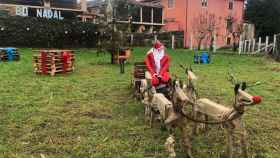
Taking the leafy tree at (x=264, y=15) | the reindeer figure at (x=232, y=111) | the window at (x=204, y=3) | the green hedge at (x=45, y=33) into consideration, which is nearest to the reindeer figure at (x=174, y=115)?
the reindeer figure at (x=232, y=111)

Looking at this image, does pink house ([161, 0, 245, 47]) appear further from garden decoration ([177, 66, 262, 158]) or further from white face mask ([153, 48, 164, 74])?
garden decoration ([177, 66, 262, 158])

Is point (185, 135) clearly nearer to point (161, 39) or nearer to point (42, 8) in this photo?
point (42, 8)

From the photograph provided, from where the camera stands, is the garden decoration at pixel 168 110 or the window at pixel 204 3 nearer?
the garden decoration at pixel 168 110

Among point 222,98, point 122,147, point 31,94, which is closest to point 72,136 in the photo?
point 122,147

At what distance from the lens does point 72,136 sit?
5312 millimetres

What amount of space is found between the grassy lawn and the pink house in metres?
24.5

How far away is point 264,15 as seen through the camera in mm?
39906

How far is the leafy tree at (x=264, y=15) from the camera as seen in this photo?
3875 cm

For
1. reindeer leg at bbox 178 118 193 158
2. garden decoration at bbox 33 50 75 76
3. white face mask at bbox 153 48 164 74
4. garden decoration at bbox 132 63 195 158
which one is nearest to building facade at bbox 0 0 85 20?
garden decoration at bbox 33 50 75 76

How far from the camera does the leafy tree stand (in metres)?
38.8

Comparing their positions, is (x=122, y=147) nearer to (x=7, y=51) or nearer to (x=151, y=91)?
(x=151, y=91)

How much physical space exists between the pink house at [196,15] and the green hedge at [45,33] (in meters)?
11.9

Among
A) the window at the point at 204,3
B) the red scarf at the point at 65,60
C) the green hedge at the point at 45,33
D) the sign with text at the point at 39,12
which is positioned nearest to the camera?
the red scarf at the point at 65,60

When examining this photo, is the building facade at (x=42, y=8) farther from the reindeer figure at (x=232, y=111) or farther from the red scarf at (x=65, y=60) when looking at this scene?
the reindeer figure at (x=232, y=111)
